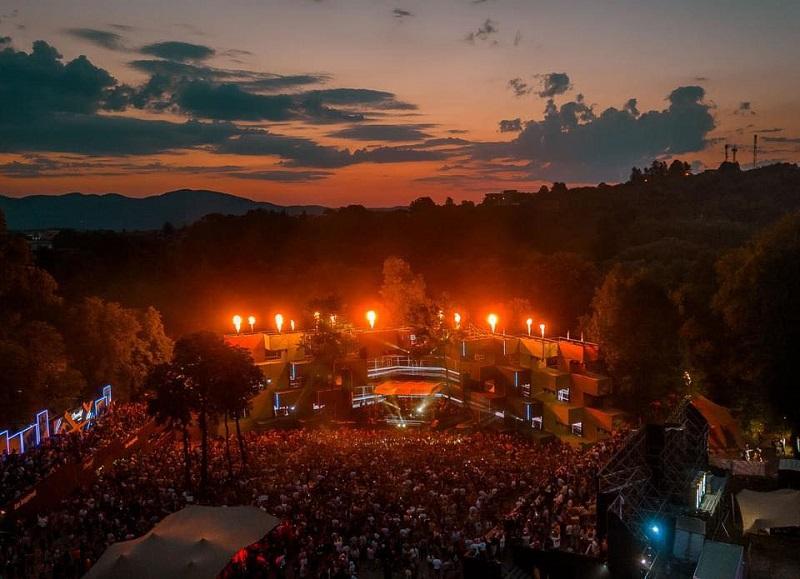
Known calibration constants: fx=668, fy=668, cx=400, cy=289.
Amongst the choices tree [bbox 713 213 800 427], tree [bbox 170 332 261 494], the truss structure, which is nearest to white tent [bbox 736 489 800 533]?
the truss structure

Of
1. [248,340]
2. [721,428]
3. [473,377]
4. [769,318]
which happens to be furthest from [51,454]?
[769,318]

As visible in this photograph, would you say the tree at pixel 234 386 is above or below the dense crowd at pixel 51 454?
above

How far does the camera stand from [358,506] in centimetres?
1720

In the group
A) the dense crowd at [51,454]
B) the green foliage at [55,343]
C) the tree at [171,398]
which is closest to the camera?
the dense crowd at [51,454]

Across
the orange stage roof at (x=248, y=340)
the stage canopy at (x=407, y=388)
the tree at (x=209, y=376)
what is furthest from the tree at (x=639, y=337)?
the orange stage roof at (x=248, y=340)

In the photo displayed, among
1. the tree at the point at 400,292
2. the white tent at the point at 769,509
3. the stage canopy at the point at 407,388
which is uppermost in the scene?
the tree at the point at 400,292

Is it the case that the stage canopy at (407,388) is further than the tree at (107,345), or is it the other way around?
the stage canopy at (407,388)

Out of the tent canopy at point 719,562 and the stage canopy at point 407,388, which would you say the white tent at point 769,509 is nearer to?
the tent canopy at point 719,562

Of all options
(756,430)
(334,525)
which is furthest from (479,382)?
(334,525)

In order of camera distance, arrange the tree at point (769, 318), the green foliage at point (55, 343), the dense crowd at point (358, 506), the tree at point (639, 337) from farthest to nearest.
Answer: the tree at point (639, 337), the tree at point (769, 318), the green foliage at point (55, 343), the dense crowd at point (358, 506)

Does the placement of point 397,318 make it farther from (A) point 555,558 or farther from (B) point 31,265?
(A) point 555,558

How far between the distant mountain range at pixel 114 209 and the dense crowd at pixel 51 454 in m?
134

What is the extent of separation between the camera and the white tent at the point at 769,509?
14617 millimetres

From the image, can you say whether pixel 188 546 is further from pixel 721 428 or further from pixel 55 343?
pixel 721 428
